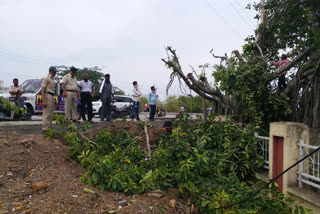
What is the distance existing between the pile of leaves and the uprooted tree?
43.7 inches

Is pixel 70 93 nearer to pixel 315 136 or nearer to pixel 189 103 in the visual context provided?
pixel 315 136


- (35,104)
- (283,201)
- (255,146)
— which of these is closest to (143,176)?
(283,201)

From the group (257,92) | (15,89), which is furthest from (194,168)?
(15,89)

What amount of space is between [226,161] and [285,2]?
517 cm

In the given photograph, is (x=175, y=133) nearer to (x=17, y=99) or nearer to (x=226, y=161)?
(x=226, y=161)

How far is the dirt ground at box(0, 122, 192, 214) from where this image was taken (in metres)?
2.97

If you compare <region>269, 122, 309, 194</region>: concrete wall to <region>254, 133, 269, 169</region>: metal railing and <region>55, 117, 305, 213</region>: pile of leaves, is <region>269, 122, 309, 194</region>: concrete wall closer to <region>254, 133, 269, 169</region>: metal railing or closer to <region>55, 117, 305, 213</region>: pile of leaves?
<region>55, 117, 305, 213</region>: pile of leaves

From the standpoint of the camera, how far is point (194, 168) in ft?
13.8

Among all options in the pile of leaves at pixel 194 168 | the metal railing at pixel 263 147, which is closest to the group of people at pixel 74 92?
the pile of leaves at pixel 194 168

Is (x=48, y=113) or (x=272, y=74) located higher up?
(x=272, y=74)

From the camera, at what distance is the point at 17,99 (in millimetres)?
8570

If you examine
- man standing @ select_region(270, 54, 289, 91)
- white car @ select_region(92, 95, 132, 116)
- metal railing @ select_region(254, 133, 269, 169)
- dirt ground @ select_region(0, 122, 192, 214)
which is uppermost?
man standing @ select_region(270, 54, 289, 91)

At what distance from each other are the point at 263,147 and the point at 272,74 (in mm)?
2024

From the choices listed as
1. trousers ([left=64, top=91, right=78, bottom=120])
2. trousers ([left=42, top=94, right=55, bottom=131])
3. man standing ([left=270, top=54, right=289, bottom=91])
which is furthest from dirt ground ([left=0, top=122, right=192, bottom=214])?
man standing ([left=270, top=54, right=289, bottom=91])
